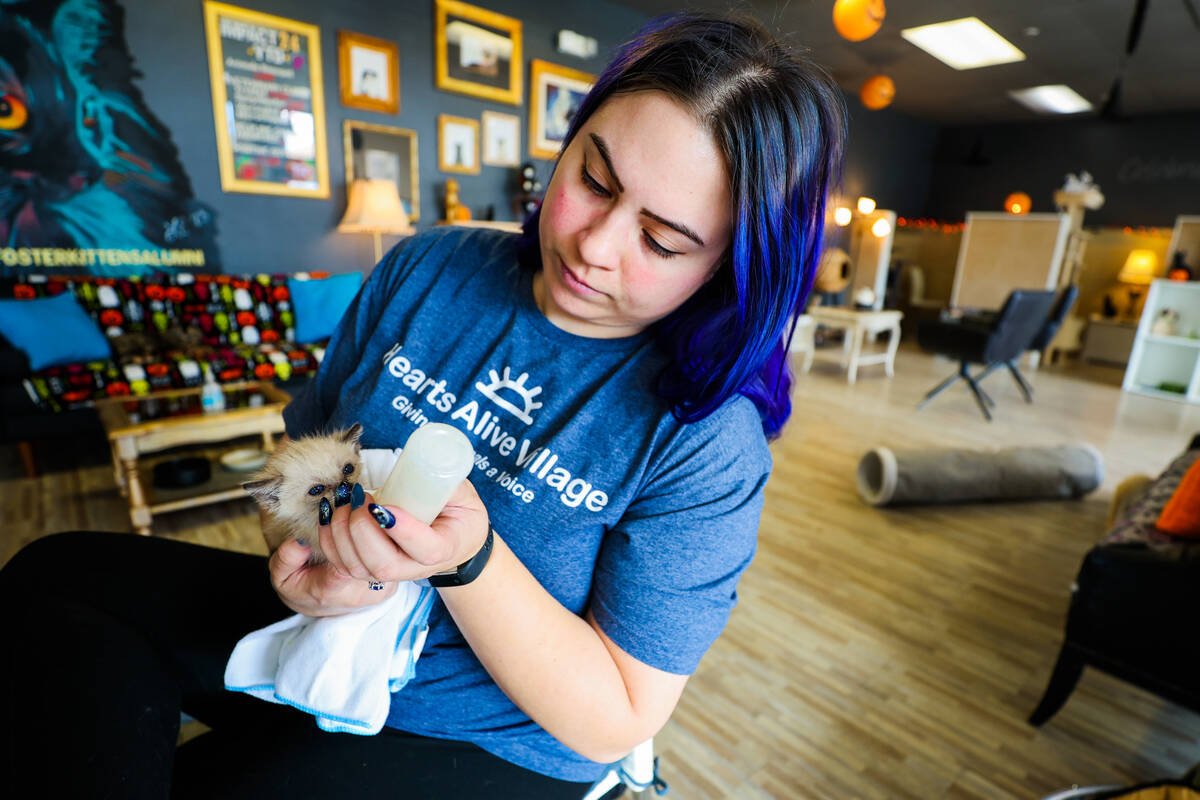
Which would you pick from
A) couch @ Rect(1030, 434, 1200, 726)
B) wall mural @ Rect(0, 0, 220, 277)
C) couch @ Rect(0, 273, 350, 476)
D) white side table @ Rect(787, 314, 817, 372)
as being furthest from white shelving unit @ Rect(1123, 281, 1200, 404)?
wall mural @ Rect(0, 0, 220, 277)

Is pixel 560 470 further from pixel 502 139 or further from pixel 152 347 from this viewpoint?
pixel 502 139

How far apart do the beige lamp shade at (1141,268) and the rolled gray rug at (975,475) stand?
5689 millimetres

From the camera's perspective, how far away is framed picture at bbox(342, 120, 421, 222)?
381 cm

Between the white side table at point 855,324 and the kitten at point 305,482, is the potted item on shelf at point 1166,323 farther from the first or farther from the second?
the kitten at point 305,482

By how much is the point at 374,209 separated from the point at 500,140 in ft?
4.41

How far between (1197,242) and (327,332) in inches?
334

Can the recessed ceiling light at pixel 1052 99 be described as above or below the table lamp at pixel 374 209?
above

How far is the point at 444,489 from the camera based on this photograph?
1.44 feet

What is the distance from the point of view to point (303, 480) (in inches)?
21.9

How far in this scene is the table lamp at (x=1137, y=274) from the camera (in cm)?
683

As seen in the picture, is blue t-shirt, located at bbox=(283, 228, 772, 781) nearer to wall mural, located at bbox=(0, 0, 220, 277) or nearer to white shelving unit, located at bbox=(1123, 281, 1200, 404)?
wall mural, located at bbox=(0, 0, 220, 277)

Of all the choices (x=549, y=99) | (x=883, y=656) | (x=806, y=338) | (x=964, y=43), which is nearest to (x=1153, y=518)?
(x=883, y=656)

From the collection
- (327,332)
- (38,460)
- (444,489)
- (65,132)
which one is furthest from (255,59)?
(444,489)

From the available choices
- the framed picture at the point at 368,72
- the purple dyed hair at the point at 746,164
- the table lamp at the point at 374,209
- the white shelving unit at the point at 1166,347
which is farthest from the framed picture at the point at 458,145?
the white shelving unit at the point at 1166,347
